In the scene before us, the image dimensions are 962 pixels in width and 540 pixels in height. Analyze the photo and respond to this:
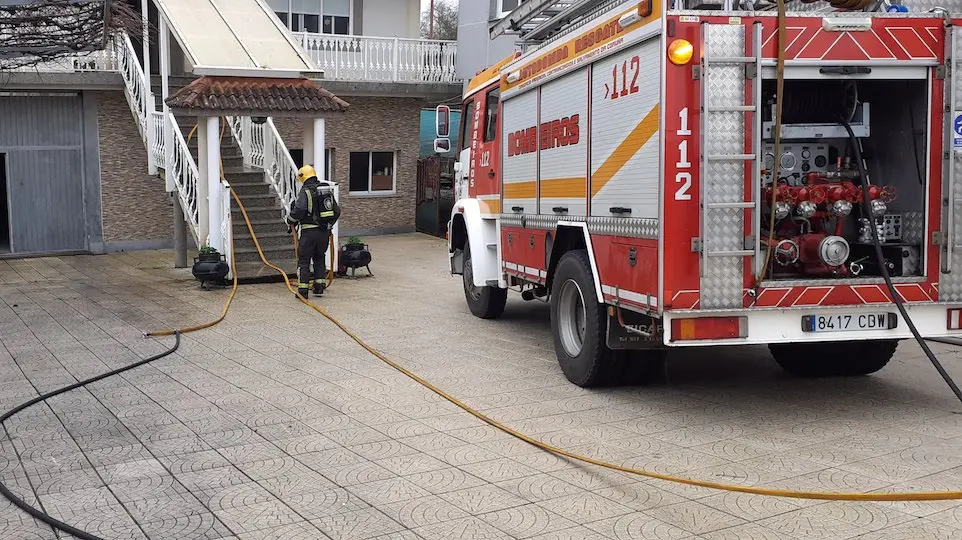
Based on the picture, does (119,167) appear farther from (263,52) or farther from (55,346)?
(55,346)

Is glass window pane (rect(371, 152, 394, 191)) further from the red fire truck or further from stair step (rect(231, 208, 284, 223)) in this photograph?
the red fire truck

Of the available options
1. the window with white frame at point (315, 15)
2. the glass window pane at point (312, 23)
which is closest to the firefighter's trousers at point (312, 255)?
the window with white frame at point (315, 15)

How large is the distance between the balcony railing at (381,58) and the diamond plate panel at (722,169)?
15.9m

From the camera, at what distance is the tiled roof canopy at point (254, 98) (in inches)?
545

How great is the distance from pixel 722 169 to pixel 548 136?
249 centimetres

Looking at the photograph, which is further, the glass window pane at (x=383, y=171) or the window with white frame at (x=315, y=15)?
the glass window pane at (x=383, y=171)

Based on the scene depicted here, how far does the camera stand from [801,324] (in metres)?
6.46

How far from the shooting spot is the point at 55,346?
31.9 ft

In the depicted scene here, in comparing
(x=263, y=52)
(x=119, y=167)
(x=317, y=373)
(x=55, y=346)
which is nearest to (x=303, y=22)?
(x=119, y=167)

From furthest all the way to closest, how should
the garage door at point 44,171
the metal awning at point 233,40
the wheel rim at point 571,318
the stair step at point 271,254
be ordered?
the garage door at point 44,171
the stair step at point 271,254
the metal awning at point 233,40
the wheel rim at point 571,318

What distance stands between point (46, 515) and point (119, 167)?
51.4 feet

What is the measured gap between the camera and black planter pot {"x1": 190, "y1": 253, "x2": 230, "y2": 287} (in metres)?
13.7

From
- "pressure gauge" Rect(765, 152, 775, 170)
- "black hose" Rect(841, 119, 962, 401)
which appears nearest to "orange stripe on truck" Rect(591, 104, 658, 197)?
"pressure gauge" Rect(765, 152, 775, 170)

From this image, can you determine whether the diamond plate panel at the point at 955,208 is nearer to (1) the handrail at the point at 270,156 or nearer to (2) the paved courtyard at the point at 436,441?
(2) the paved courtyard at the point at 436,441
